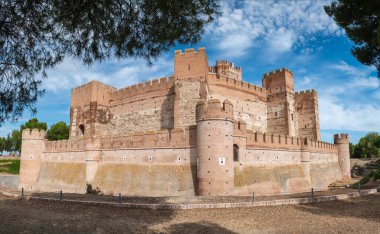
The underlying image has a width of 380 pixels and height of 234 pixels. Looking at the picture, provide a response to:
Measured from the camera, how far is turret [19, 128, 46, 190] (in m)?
28.4

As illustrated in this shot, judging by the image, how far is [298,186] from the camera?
21984mm

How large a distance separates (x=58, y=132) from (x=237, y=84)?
38.4 m

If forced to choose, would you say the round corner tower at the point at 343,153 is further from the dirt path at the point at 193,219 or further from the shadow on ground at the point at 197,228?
the shadow on ground at the point at 197,228

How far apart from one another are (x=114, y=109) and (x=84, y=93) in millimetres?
4273

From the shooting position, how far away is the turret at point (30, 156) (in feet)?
93.1

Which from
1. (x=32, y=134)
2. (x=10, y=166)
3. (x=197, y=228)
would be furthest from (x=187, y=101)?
(x=10, y=166)

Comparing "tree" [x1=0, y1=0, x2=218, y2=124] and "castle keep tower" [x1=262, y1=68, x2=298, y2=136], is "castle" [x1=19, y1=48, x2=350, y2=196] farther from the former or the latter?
"tree" [x1=0, y1=0, x2=218, y2=124]

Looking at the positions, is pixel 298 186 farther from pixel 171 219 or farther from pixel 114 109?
pixel 114 109

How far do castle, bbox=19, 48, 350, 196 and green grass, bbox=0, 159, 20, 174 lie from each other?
71.7 feet

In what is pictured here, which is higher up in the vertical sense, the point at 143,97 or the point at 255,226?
the point at 143,97

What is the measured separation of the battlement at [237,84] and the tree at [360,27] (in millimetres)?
16230

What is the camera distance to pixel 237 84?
29.7 metres

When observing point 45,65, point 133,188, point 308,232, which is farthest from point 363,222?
point 133,188

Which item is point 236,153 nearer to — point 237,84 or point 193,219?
point 193,219
